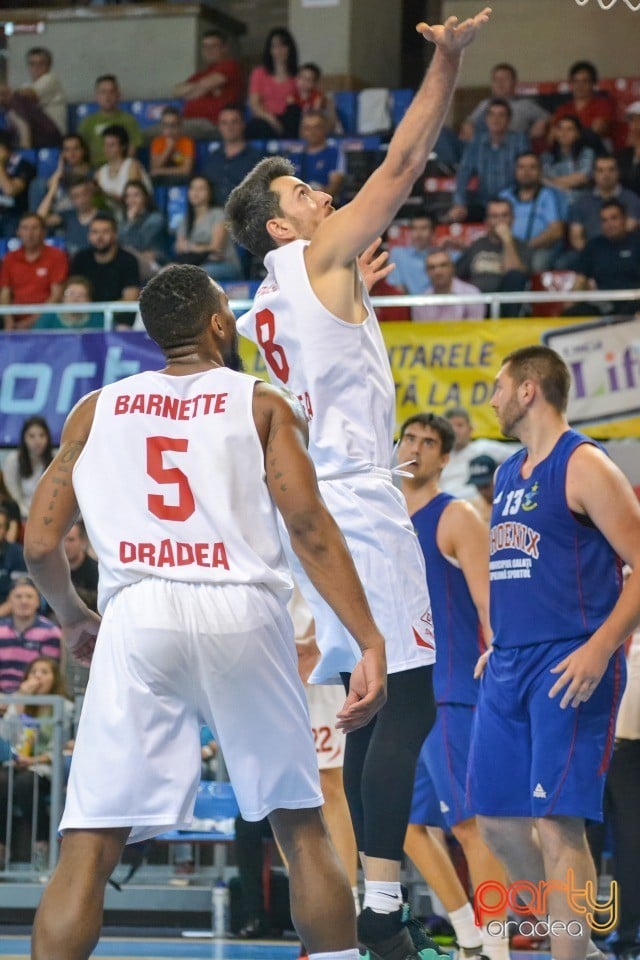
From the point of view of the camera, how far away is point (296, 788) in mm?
3688

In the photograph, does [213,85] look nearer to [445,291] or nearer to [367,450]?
[445,291]

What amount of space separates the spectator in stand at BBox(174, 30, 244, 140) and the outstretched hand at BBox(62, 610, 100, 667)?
41.9ft

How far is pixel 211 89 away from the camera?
655 inches

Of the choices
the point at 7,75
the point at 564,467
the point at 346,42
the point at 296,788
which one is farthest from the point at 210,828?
the point at 7,75

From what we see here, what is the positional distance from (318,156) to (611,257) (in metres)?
3.75

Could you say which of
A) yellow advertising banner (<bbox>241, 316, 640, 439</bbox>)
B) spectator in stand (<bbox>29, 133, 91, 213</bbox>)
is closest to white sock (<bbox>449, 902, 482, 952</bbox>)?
yellow advertising banner (<bbox>241, 316, 640, 439</bbox>)

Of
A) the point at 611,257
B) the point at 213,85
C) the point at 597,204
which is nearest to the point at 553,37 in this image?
the point at 597,204

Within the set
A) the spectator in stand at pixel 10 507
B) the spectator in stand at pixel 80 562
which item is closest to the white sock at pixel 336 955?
the spectator in stand at pixel 80 562

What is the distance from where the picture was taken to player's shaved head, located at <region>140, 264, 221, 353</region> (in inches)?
158

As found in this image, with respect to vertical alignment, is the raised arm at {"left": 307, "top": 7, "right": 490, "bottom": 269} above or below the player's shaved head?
above

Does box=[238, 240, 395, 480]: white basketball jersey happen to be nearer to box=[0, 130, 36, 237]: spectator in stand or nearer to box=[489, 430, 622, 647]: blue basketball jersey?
box=[489, 430, 622, 647]: blue basketball jersey

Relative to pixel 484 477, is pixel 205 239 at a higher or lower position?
higher

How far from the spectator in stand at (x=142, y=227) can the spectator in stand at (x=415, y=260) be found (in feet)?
8.05

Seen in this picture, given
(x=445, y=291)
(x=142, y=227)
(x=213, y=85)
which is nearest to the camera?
(x=445, y=291)
